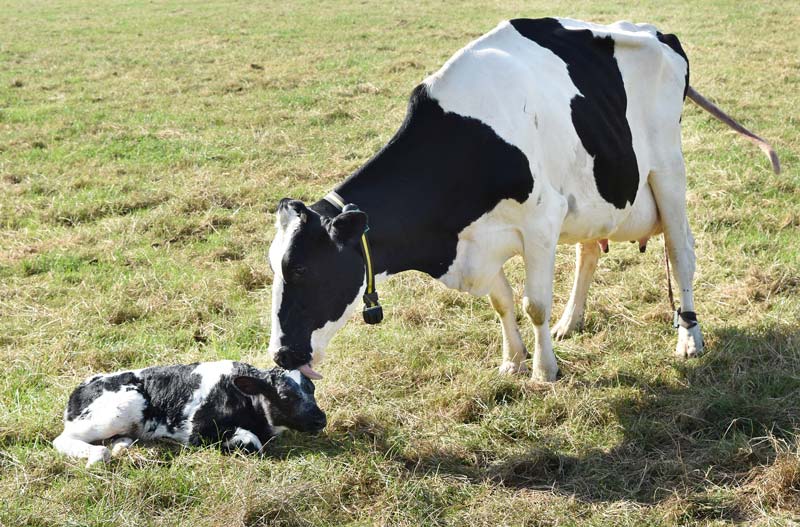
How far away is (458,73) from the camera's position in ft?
16.5

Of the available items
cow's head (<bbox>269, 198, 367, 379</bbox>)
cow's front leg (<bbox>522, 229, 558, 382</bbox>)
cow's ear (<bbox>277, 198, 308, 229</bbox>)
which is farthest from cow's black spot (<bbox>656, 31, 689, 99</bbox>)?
cow's ear (<bbox>277, 198, 308, 229</bbox>)

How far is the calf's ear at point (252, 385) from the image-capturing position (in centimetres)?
459

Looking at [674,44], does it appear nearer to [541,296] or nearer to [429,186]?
[541,296]

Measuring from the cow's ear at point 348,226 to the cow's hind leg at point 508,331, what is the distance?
4.70 ft

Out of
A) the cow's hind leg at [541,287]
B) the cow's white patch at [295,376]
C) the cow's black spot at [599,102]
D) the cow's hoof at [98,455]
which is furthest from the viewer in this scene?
the cow's black spot at [599,102]

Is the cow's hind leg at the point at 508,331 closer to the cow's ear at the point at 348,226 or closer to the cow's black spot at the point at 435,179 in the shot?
the cow's black spot at the point at 435,179

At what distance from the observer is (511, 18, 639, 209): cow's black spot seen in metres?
5.42

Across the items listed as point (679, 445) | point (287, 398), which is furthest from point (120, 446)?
Result: point (679, 445)

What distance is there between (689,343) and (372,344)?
207 centimetres

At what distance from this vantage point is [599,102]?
A: 18.1ft

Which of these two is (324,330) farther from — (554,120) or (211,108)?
(211,108)

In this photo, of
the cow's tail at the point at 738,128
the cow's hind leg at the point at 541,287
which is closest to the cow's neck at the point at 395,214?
the cow's hind leg at the point at 541,287

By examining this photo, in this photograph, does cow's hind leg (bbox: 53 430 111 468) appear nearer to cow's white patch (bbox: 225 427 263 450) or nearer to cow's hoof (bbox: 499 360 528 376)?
cow's white patch (bbox: 225 427 263 450)

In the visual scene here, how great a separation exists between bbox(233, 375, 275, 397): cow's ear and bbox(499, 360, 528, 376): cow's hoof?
1.66m
